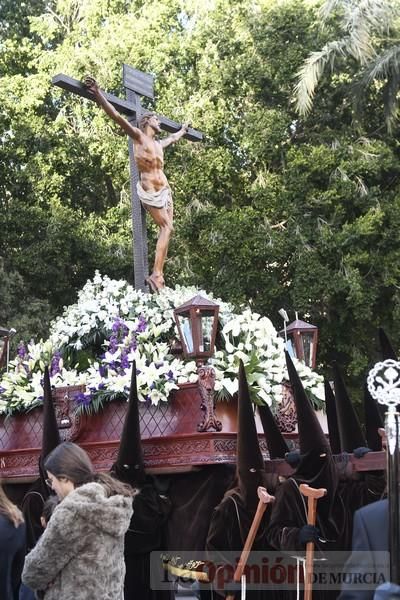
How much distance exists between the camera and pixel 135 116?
9523 mm

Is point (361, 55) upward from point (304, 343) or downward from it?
upward

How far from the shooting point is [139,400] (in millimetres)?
7023

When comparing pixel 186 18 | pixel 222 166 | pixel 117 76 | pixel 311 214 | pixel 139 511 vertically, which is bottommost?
pixel 139 511

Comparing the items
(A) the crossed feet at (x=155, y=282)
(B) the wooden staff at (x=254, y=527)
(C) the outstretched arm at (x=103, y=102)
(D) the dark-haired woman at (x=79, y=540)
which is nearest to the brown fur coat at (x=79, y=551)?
(D) the dark-haired woman at (x=79, y=540)

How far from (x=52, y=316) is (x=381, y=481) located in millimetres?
13035

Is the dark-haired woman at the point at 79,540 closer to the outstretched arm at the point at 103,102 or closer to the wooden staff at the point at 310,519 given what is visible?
the wooden staff at the point at 310,519

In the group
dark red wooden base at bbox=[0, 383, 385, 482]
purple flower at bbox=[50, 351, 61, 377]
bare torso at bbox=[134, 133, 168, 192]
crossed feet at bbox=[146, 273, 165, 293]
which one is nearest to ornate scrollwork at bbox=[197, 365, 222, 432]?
dark red wooden base at bbox=[0, 383, 385, 482]

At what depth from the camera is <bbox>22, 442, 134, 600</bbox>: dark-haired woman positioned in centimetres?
421

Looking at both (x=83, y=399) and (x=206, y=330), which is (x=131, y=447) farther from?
(x=206, y=330)

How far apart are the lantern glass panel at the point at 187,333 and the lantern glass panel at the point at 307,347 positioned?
5.65 ft

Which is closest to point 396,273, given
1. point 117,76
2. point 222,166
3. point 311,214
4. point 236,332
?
point 311,214

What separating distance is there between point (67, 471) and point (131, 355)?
2.84 meters

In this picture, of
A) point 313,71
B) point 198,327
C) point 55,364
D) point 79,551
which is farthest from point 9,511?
point 313,71

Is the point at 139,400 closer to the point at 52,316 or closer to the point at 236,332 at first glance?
the point at 236,332
